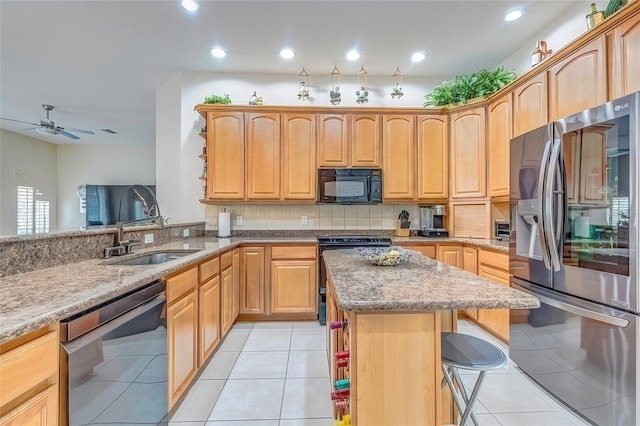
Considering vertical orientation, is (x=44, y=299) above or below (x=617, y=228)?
below

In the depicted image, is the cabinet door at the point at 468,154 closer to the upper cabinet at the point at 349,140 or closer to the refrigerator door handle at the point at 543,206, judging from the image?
the upper cabinet at the point at 349,140

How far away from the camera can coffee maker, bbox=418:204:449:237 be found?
3584mm

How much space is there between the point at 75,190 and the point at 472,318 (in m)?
8.42

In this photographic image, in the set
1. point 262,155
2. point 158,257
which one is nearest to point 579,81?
point 262,155

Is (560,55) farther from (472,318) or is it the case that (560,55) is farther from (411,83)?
(472,318)

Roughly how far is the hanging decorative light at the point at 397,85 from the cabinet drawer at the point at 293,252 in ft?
7.11

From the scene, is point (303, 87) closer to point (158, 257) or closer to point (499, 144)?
point (499, 144)

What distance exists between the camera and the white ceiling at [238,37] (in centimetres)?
261

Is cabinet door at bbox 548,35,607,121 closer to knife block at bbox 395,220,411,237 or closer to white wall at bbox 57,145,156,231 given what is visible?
knife block at bbox 395,220,411,237

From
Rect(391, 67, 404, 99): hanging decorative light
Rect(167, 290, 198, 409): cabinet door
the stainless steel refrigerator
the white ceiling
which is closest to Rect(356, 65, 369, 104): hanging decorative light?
the white ceiling

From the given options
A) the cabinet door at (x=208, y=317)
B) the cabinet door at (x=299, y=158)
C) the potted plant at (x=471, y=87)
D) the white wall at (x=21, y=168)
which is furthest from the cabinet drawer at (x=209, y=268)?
the white wall at (x=21, y=168)

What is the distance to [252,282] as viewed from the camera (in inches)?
127

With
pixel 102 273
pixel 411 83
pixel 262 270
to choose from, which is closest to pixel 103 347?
pixel 102 273

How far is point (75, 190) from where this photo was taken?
698 centimetres
